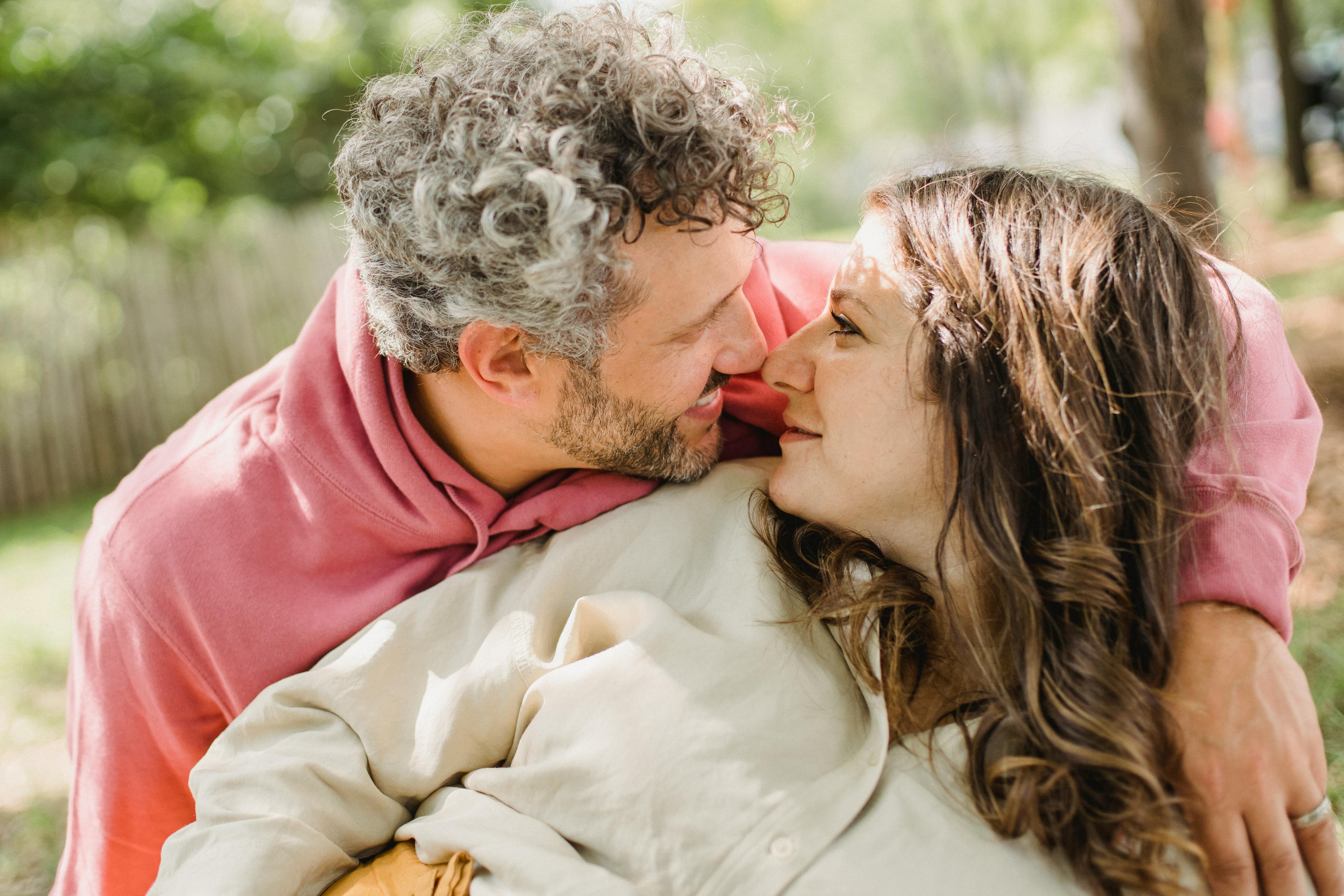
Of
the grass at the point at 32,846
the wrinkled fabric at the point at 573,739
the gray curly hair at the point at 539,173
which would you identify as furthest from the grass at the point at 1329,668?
the grass at the point at 32,846

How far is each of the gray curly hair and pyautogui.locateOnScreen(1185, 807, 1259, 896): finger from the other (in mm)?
1409

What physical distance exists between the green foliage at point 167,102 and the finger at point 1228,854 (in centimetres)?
610

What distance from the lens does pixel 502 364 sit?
2074 millimetres

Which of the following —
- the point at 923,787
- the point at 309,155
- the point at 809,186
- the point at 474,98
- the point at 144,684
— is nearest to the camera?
the point at 923,787

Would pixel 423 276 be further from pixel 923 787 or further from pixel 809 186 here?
pixel 809 186

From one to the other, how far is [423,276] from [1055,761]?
154cm

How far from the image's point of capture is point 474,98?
1.89m

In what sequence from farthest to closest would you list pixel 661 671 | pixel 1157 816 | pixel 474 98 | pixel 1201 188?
1. pixel 1201 188
2. pixel 474 98
3. pixel 661 671
4. pixel 1157 816

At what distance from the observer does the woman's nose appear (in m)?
2.00

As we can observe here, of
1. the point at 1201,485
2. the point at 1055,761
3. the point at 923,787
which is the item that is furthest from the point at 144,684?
the point at 1201,485

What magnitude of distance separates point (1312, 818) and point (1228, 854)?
18 centimetres

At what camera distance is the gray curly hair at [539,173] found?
1.82 meters

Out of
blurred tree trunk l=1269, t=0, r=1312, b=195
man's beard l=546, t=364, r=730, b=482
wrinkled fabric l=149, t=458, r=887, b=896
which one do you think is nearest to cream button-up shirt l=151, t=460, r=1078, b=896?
wrinkled fabric l=149, t=458, r=887, b=896

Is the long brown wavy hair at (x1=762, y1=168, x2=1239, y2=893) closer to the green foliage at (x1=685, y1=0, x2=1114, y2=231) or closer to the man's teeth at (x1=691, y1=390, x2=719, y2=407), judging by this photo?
the man's teeth at (x1=691, y1=390, x2=719, y2=407)
